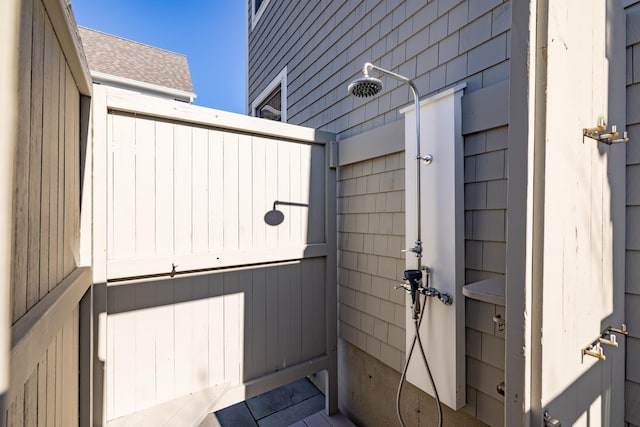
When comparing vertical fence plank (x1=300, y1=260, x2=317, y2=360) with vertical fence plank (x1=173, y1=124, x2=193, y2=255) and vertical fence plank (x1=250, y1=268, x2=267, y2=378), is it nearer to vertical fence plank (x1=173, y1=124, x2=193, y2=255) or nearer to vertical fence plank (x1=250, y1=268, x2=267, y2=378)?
vertical fence plank (x1=250, y1=268, x2=267, y2=378)

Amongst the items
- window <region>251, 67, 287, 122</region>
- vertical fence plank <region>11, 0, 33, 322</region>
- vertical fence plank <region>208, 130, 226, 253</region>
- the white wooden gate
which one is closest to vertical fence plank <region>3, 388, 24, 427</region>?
vertical fence plank <region>11, 0, 33, 322</region>

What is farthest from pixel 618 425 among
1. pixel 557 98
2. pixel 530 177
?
pixel 557 98

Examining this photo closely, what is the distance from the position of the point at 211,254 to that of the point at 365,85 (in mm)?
1503

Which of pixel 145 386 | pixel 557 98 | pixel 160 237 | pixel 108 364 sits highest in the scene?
pixel 557 98

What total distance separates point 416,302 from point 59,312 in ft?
5.41

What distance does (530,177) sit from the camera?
83 centimetres

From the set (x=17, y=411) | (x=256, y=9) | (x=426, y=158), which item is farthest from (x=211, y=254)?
(x=256, y=9)

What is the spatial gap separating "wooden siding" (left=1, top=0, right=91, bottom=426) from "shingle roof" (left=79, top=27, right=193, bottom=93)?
22.9ft

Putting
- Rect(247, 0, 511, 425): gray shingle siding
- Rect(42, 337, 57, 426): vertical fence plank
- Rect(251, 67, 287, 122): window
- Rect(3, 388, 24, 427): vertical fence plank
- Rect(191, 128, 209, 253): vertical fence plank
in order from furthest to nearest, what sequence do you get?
1. Rect(251, 67, 287, 122): window
2. Rect(191, 128, 209, 253): vertical fence plank
3. Rect(247, 0, 511, 425): gray shingle siding
4. Rect(42, 337, 57, 426): vertical fence plank
5. Rect(3, 388, 24, 427): vertical fence plank

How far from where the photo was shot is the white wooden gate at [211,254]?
1847mm

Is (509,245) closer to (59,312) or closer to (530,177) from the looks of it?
(530,177)

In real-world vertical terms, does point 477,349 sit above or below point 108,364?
above

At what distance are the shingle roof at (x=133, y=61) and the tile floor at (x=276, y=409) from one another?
735cm

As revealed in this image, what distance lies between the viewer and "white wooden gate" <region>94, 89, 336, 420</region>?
6.06ft
